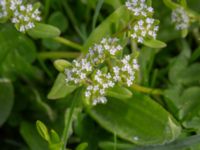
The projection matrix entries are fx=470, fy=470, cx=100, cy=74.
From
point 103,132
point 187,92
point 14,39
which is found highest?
point 14,39

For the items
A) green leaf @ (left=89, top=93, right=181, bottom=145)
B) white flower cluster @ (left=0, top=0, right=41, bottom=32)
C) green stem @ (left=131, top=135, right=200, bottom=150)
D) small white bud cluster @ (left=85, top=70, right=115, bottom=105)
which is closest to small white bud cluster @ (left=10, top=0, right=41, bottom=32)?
white flower cluster @ (left=0, top=0, right=41, bottom=32)

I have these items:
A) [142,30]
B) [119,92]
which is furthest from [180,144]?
[142,30]

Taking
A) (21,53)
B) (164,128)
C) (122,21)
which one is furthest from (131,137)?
(21,53)

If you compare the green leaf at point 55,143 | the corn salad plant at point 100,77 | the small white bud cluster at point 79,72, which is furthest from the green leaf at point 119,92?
the green leaf at point 55,143

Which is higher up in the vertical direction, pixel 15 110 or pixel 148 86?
pixel 148 86

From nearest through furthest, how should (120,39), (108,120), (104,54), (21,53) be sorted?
(104,54) < (120,39) < (108,120) < (21,53)

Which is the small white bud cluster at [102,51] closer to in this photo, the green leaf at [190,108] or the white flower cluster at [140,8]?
the white flower cluster at [140,8]

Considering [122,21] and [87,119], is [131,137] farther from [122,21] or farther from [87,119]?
[122,21]
